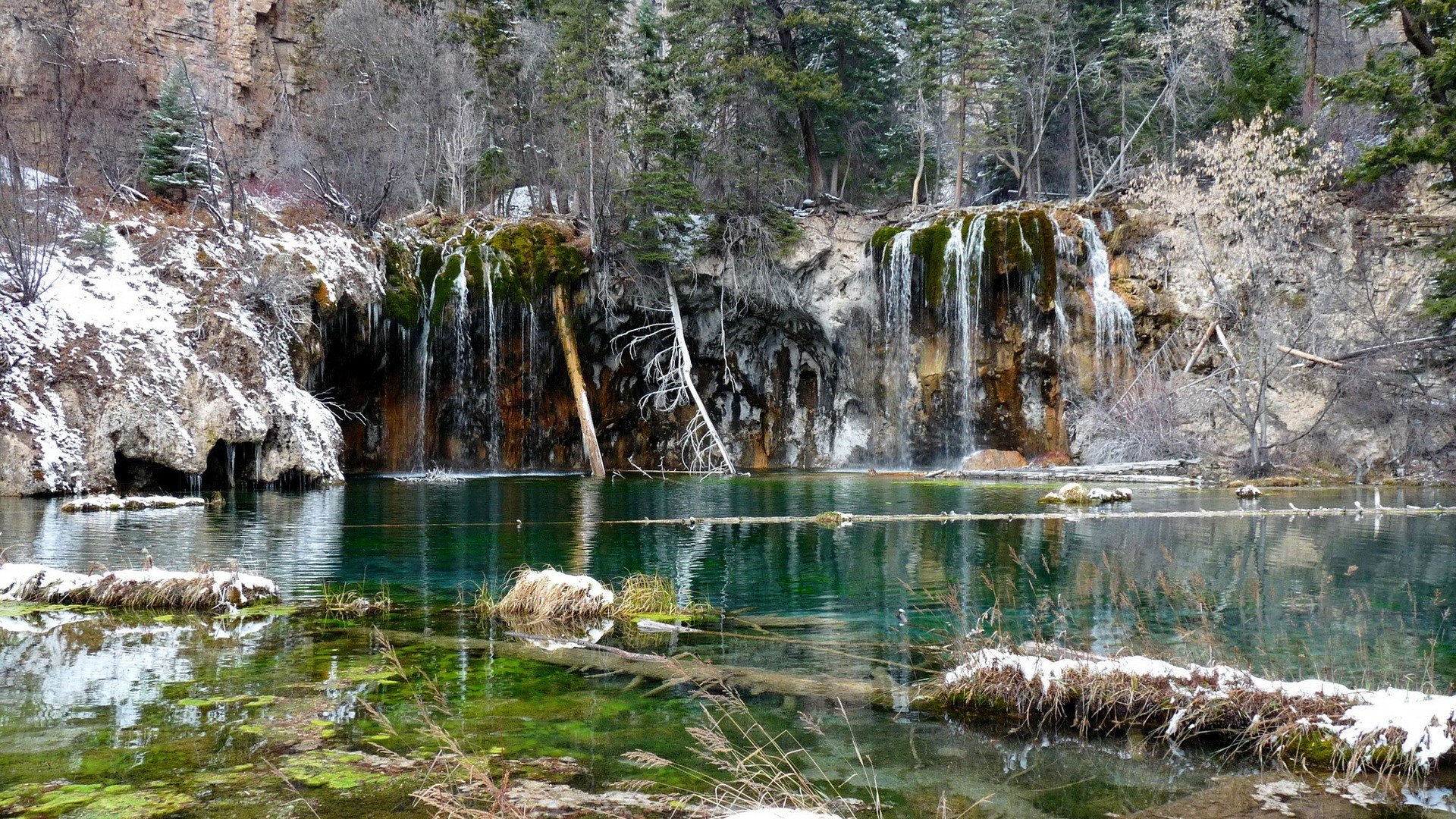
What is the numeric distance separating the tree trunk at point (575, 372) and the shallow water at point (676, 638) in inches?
506

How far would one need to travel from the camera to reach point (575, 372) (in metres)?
30.9

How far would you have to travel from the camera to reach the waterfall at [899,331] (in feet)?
107

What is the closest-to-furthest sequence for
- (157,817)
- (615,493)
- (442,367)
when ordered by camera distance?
(157,817)
(615,493)
(442,367)

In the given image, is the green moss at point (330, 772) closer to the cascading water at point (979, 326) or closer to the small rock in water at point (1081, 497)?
the small rock in water at point (1081, 497)

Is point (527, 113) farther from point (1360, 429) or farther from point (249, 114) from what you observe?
point (1360, 429)

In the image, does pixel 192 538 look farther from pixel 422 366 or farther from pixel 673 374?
pixel 673 374

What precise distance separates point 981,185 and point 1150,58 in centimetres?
1087

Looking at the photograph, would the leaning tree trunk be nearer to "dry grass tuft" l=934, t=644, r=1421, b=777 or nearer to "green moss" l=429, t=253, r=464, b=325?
"green moss" l=429, t=253, r=464, b=325

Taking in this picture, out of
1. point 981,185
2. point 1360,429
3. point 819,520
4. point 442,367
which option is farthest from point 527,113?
point 1360,429

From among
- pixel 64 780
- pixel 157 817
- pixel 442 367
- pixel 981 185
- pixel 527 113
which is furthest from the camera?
pixel 981 185

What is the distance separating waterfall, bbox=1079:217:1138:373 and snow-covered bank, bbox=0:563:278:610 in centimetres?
2714

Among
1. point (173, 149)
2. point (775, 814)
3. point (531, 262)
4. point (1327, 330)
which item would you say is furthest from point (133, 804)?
point (1327, 330)

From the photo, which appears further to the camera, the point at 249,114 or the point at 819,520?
the point at 249,114

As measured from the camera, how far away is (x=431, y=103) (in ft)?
115
